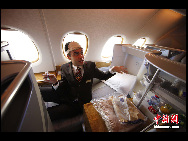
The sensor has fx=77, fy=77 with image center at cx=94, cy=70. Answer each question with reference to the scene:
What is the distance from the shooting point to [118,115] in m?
1.05

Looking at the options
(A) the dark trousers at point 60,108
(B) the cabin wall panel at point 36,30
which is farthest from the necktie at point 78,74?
(B) the cabin wall panel at point 36,30

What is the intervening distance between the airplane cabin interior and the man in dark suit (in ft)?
0.39

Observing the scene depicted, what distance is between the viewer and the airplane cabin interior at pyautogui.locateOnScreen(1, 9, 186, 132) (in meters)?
0.55

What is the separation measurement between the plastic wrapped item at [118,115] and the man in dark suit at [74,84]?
2.00 ft

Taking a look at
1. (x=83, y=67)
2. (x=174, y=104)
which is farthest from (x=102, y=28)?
(x=174, y=104)

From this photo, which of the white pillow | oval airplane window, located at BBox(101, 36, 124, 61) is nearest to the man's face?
the white pillow

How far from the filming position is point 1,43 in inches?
17.9

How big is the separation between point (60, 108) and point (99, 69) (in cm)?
129

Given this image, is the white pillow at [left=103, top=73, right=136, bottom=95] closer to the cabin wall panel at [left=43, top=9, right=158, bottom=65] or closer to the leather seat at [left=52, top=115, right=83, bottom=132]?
the leather seat at [left=52, top=115, right=83, bottom=132]

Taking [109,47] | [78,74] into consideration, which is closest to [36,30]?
[78,74]

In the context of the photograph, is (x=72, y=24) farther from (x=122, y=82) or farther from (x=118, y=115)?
(x=118, y=115)
